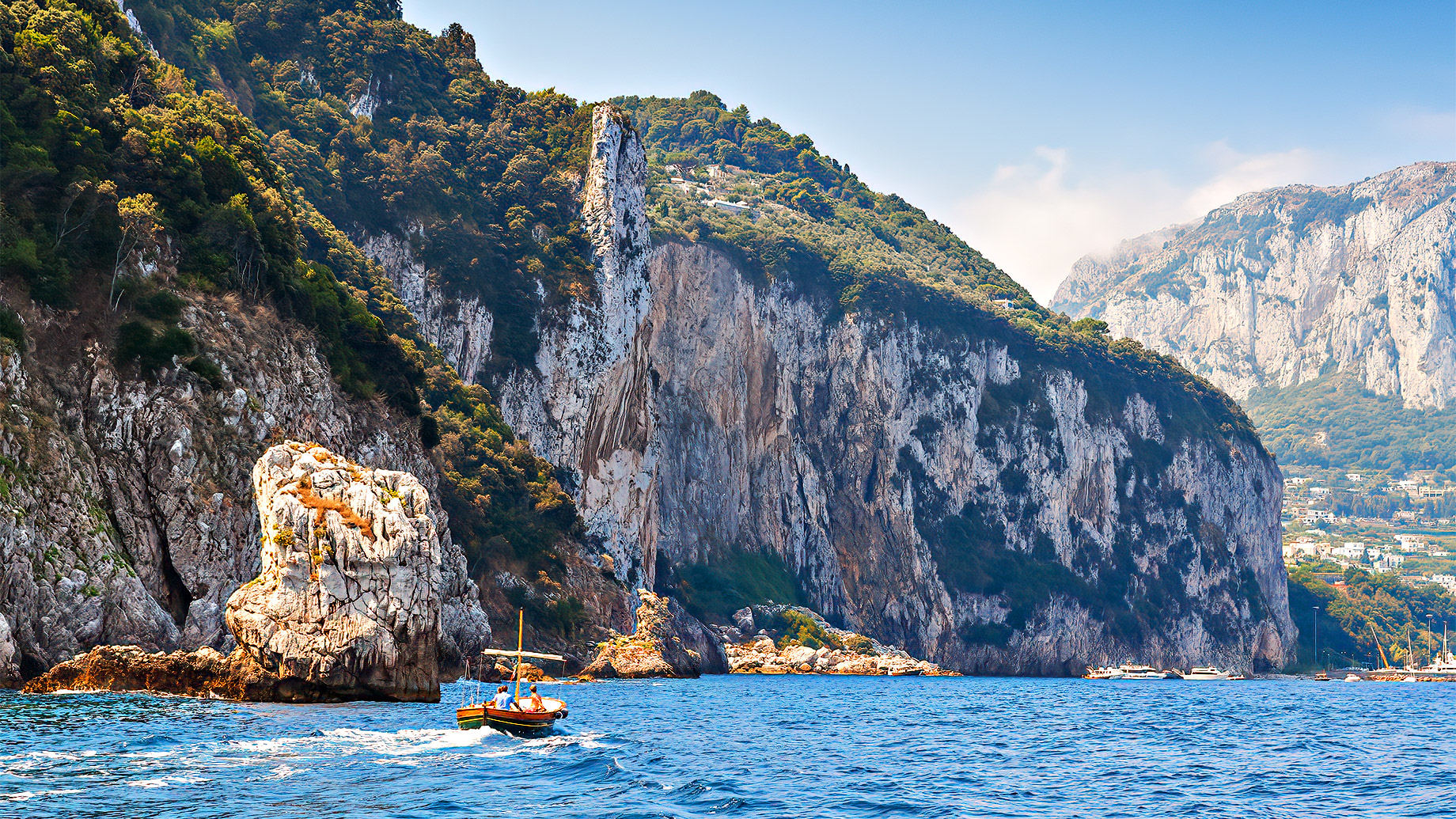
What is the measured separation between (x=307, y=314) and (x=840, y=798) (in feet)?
157

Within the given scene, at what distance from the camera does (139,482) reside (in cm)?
5225

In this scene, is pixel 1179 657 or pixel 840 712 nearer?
pixel 840 712

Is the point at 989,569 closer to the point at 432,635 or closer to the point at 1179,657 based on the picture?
the point at 1179,657

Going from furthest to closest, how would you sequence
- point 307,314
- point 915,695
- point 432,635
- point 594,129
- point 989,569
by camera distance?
point 989,569 → point 594,129 → point 915,695 → point 307,314 → point 432,635

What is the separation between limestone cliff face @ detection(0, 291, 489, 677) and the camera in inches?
1743

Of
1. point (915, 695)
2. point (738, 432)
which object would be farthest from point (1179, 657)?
point (915, 695)

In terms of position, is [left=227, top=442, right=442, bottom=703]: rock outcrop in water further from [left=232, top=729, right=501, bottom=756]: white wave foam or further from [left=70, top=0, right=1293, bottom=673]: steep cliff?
[left=70, top=0, right=1293, bottom=673]: steep cliff

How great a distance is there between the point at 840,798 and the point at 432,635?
70.7 ft

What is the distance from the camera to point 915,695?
3226 inches

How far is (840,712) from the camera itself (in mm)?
60188

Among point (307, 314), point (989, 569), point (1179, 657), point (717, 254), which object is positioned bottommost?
point (1179, 657)

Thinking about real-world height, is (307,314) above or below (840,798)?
above

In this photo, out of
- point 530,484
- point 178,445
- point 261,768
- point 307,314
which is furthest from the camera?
point 530,484

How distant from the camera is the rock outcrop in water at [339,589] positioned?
43188 mm
